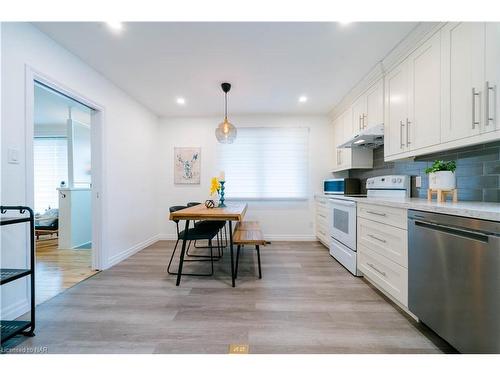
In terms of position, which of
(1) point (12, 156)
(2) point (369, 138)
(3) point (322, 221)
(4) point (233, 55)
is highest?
(4) point (233, 55)

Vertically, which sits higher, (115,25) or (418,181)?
(115,25)

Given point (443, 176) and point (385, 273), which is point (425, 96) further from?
point (385, 273)

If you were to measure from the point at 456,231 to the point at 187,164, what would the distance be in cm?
400

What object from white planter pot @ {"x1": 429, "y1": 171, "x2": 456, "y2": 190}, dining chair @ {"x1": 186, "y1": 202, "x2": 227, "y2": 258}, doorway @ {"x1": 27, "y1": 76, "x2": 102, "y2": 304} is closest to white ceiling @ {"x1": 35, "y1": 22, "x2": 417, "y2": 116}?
doorway @ {"x1": 27, "y1": 76, "x2": 102, "y2": 304}

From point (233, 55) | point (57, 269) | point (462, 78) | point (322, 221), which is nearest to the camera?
point (462, 78)

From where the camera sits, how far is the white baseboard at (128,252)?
9.42ft

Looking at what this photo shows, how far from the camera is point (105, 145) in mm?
2812

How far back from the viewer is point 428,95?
1935 mm

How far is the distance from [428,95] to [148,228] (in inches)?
171

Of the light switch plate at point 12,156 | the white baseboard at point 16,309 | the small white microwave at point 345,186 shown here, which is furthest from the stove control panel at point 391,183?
the white baseboard at point 16,309

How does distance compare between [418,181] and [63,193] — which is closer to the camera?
[418,181]

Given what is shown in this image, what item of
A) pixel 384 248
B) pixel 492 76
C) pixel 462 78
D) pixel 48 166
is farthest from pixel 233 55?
pixel 48 166
